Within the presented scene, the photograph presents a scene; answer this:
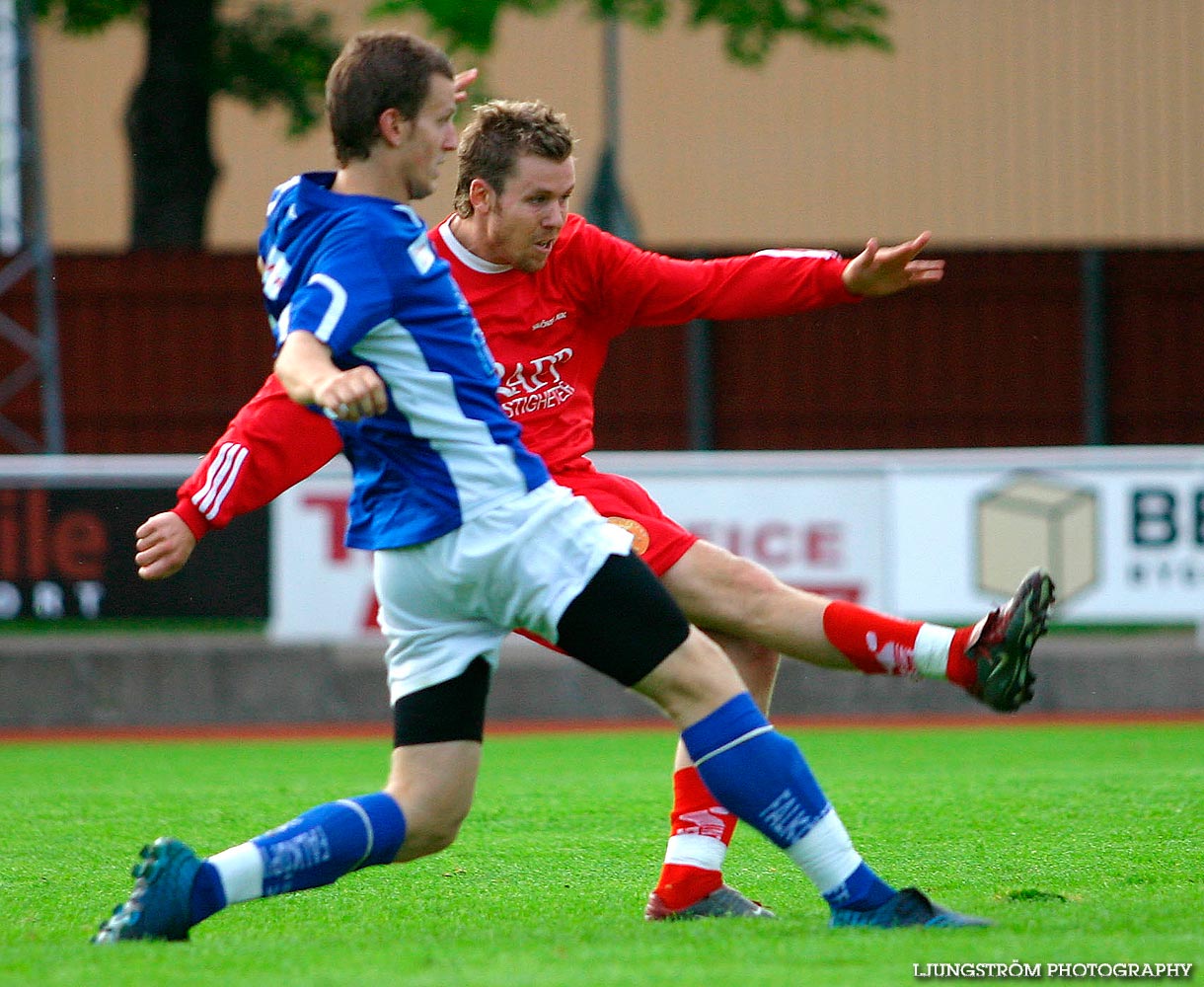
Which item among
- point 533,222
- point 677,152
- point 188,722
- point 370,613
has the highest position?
point 677,152

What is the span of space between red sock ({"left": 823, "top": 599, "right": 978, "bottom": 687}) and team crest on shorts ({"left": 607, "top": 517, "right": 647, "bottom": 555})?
475 mm

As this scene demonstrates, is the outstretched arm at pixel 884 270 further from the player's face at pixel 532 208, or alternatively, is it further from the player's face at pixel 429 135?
the player's face at pixel 429 135

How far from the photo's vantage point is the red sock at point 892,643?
4.44 m

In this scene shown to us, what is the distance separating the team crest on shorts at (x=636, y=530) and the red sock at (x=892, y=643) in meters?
0.48

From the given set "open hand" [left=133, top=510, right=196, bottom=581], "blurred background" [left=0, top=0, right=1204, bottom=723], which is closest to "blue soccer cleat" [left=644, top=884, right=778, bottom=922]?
"open hand" [left=133, top=510, right=196, bottom=581]

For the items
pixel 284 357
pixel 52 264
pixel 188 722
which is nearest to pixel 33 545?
pixel 188 722

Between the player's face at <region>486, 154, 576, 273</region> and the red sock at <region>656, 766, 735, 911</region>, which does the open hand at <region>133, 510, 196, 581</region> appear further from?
the red sock at <region>656, 766, 735, 911</region>

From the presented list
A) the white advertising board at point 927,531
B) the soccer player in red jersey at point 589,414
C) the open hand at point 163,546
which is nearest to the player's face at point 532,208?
the soccer player in red jersey at point 589,414

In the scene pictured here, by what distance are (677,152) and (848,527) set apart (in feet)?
41.1

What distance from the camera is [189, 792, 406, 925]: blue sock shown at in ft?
13.0

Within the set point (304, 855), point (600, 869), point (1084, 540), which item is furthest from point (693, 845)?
point (1084, 540)

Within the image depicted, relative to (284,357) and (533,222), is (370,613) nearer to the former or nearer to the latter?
(533,222)

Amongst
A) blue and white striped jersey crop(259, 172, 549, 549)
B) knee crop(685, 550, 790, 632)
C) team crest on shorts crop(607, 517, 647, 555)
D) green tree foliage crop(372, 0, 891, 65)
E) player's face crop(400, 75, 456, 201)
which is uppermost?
green tree foliage crop(372, 0, 891, 65)

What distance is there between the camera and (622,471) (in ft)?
36.6
